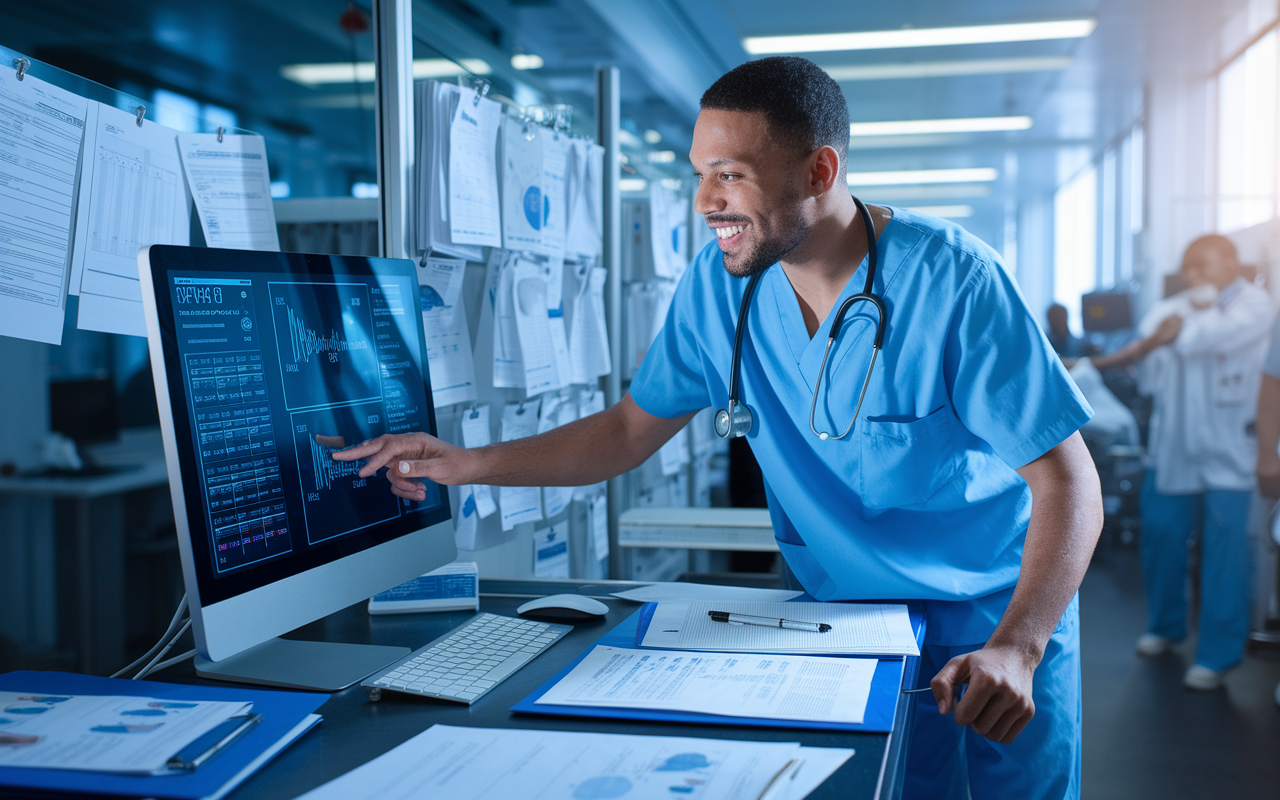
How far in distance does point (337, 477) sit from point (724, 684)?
1.41 feet

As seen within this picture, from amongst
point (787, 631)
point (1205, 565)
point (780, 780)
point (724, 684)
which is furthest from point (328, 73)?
point (780, 780)

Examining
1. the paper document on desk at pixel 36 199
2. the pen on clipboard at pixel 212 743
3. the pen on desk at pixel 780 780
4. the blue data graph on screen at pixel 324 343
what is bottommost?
the pen on desk at pixel 780 780

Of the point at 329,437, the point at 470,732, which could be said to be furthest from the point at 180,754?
the point at 329,437

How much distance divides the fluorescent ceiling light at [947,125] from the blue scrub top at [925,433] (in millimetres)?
5836

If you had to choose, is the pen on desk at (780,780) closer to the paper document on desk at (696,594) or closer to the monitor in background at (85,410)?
the paper document on desk at (696,594)

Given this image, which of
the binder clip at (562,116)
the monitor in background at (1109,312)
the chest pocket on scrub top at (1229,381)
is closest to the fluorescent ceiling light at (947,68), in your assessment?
the monitor in background at (1109,312)

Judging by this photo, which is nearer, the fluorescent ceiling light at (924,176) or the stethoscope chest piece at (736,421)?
the stethoscope chest piece at (736,421)

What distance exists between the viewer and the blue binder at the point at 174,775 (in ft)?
1.95

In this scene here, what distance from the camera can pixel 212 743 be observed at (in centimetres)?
65

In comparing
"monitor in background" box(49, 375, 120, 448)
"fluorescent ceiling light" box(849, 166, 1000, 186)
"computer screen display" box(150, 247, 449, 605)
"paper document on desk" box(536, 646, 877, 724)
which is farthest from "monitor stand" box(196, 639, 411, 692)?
"fluorescent ceiling light" box(849, 166, 1000, 186)

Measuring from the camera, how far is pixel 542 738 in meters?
0.69

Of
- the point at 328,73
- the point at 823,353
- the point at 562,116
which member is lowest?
the point at 823,353

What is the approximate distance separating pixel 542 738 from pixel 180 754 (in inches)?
10.0

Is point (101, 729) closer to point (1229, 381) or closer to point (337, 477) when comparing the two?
point (337, 477)
